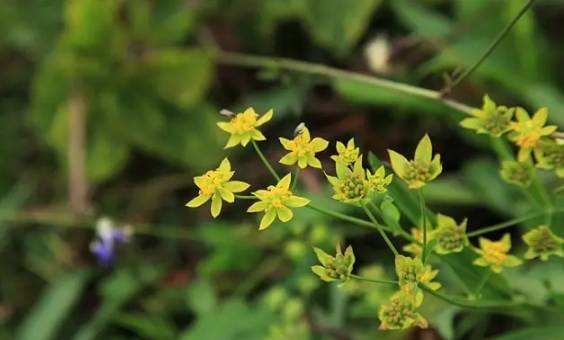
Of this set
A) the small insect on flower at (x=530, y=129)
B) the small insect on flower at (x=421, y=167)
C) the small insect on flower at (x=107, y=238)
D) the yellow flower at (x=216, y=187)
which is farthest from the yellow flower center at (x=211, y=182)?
the small insect on flower at (x=107, y=238)

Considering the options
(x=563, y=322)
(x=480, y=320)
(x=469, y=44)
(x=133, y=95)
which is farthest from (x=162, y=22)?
(x=563, y=322)

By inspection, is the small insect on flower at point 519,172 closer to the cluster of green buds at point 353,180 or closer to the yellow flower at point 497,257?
the yellow flower at point 497,257

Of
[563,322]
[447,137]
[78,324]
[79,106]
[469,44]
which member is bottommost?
[78,324]

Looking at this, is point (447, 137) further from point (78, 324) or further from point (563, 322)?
point (78, 324)

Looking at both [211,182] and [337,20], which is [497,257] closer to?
[211,182]

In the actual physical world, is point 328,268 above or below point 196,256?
below

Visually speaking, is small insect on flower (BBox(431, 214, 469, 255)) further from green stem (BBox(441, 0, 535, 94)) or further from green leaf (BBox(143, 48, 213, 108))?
green leaf (BBox(143, 48, 213, 108))
